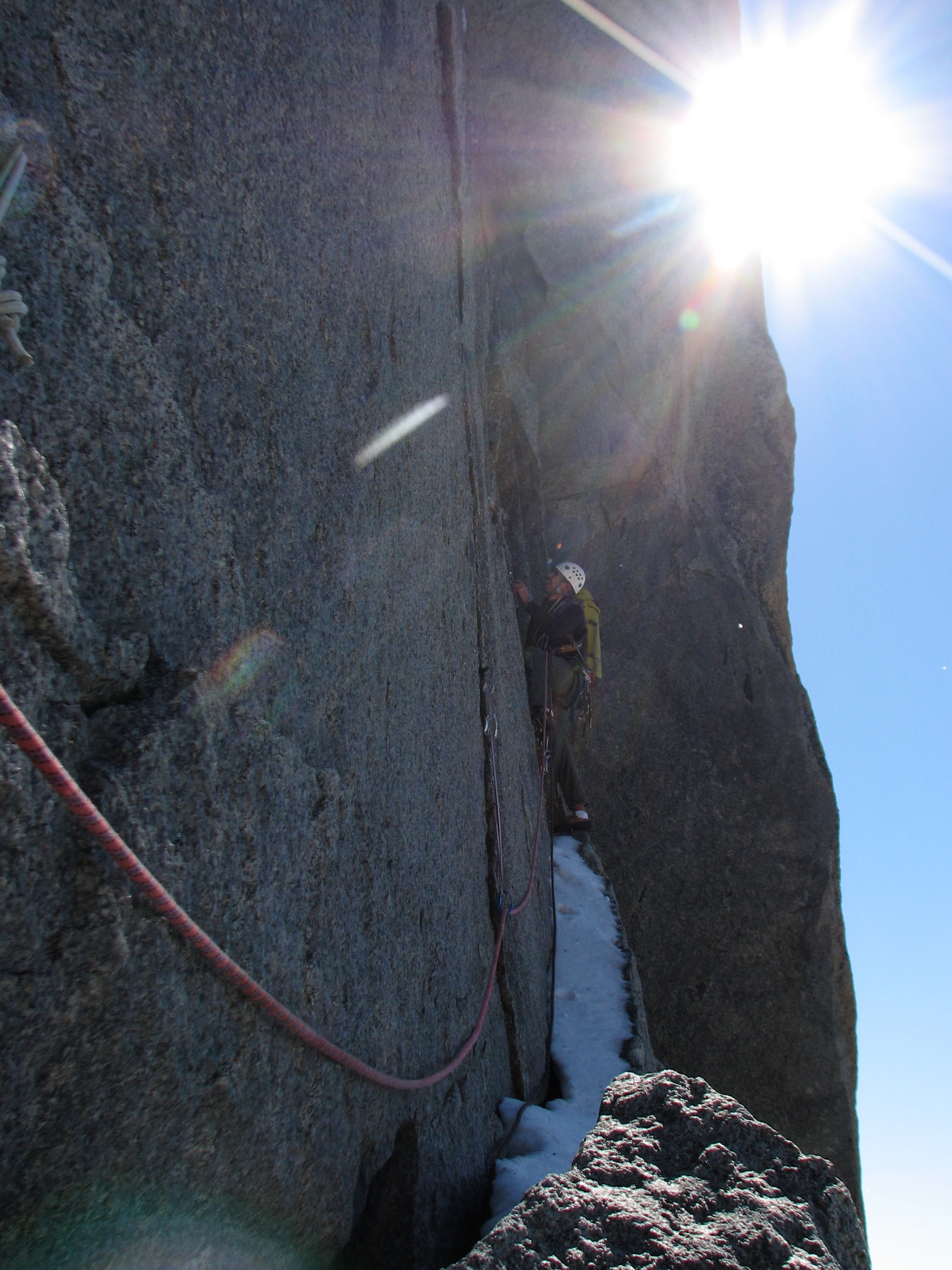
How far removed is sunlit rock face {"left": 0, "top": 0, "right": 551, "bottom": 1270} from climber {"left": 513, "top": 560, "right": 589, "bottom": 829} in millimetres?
4449

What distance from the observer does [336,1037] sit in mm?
2285

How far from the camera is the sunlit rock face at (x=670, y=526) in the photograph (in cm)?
866

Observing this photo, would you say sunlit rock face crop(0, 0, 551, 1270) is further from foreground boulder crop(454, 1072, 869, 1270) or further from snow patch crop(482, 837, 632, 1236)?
foreground boulder crop(454, 1072, 869, 1270)

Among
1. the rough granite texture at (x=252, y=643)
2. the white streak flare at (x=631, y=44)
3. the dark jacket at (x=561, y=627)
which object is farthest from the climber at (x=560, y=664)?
the white streak flare at (x=631, y=44)

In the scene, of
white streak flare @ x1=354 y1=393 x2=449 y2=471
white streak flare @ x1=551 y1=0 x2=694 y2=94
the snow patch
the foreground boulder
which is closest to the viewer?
the foreground boulder

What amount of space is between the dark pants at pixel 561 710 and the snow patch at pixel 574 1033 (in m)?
0.50

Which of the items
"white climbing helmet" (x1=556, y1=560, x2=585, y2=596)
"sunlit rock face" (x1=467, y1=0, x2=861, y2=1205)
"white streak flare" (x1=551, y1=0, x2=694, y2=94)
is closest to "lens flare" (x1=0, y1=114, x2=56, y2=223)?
"sunlit rock face" (x1=467, y1=0, x2=861, y2=1205)

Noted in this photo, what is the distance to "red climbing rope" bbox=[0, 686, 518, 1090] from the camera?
4.28ft

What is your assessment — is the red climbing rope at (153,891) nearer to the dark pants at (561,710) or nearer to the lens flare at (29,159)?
the lens flare at (29,159)

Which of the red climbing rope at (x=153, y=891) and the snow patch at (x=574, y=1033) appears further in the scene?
the snow patch at (x=574, y=1033)

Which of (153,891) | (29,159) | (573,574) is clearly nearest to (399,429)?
(29,159)

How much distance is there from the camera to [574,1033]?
5523 millimetres

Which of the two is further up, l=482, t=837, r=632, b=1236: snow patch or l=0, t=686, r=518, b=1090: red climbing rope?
l=482, t=837, r=632, b=1236: snow patch

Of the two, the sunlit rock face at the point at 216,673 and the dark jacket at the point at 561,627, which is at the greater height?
the dark jacket at the point at 561,627
